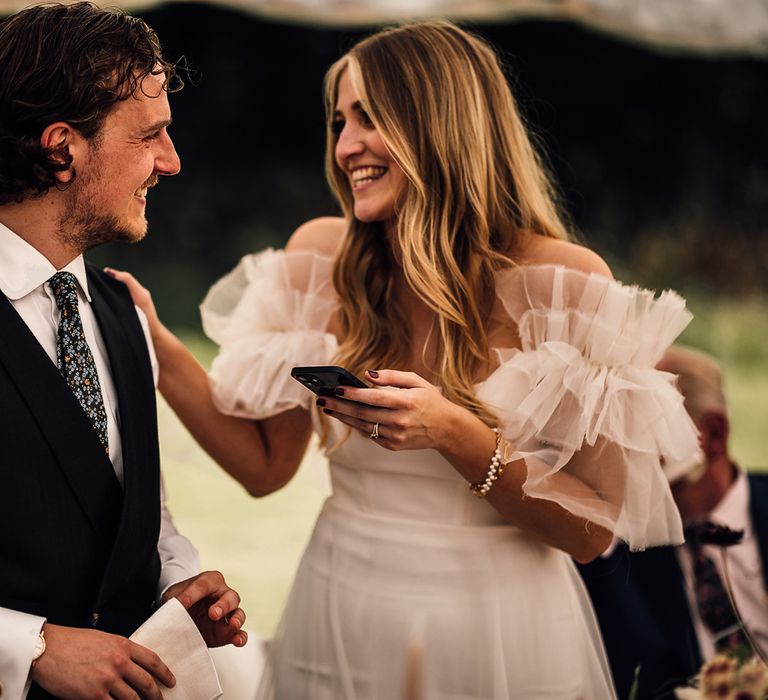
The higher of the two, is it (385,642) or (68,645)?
(68,645)

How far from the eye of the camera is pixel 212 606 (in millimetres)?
1856

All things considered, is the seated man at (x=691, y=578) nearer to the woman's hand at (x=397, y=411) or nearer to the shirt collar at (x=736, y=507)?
the shirt collar at (x=736, y=507)

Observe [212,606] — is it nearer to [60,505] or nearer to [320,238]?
[60,505]

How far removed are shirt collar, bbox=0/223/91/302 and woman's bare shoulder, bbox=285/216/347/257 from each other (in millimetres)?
973

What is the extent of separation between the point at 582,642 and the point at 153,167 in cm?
148

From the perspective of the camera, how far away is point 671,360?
354 centimetres

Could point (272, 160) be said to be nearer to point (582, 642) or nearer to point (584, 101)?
point (584, 101)

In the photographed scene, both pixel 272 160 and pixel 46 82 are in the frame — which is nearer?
pixel 46 82

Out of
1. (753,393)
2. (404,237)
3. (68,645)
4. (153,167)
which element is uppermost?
(153,167)

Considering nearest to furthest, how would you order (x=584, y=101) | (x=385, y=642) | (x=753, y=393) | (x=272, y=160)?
1. (x=385, y=642)
2. (x=753, y=393)
3. (x=584, y=101)
4. (x=272, y=160)

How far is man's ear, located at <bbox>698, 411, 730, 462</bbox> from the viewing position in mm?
3424

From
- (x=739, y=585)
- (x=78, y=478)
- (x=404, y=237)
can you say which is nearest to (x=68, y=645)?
(x=78, y=478)

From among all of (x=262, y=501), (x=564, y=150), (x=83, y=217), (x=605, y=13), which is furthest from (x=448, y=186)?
(x=564, y=150)

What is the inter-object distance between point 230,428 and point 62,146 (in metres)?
0.96
